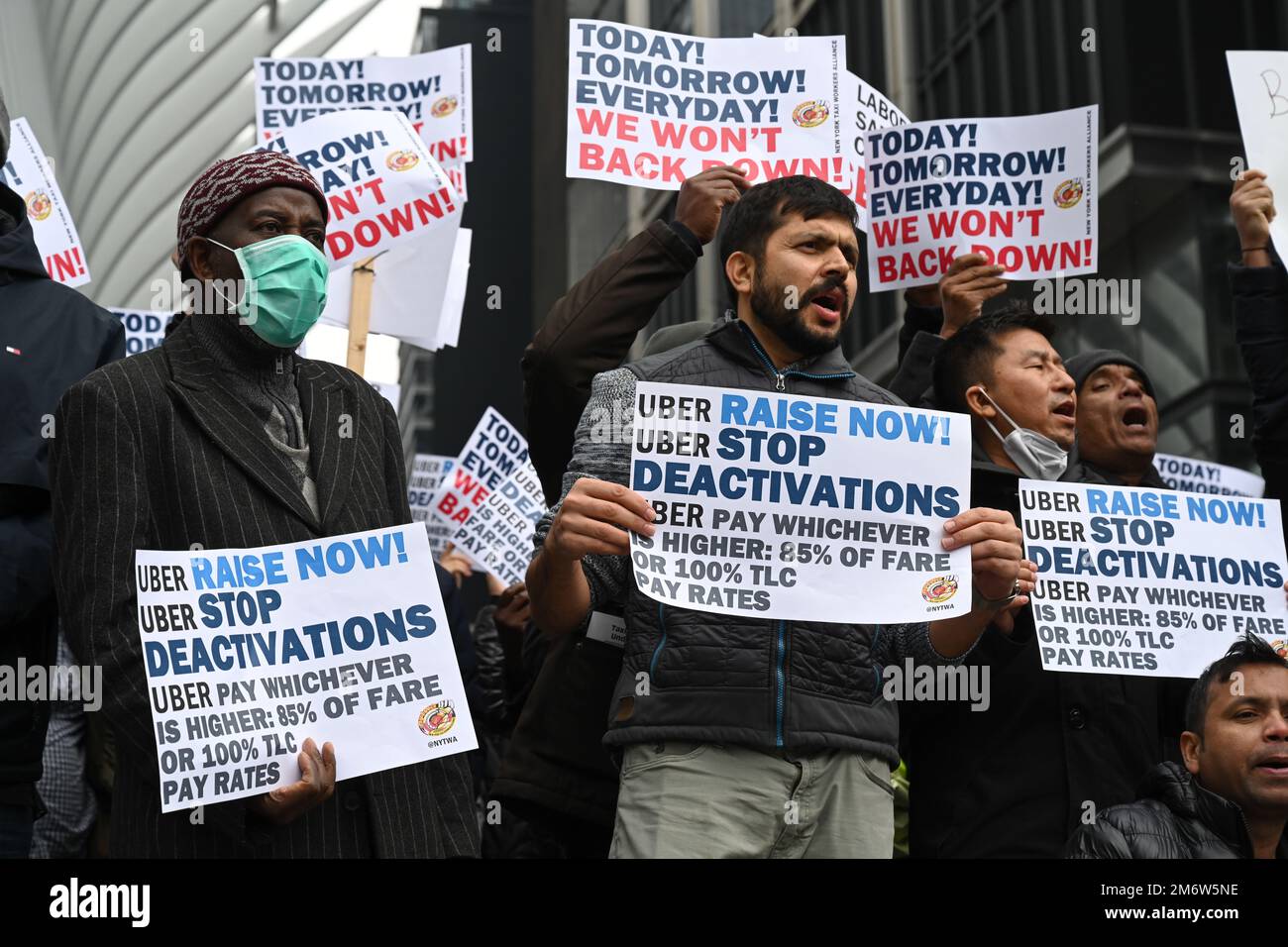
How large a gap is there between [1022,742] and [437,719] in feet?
5.26

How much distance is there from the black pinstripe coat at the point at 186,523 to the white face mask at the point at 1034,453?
1815 millimetres

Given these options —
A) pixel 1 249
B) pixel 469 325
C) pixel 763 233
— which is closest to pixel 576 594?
pixel 763 233


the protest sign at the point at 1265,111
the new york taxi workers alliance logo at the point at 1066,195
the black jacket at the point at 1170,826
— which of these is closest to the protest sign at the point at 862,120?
the new york taxi workers alliance logo at the point at 1066,195

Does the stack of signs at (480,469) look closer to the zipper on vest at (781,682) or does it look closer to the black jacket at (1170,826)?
the black jacket at (1170,826)

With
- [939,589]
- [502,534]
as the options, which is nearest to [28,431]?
[939,589]

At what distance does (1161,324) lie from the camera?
12.4 metres

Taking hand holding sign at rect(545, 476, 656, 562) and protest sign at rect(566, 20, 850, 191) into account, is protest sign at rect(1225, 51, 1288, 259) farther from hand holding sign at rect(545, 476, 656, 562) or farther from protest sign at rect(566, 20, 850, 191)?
hand holding sign at rect(545, 476, 656, 562)

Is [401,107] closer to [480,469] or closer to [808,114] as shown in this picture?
[480,469]

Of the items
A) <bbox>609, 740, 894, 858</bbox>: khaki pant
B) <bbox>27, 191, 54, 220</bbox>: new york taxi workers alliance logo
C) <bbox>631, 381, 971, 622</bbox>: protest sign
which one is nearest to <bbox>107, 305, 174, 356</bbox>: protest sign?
<bbox>27, 191, 54, 220</bbox>: new york taxi workers alliance logo

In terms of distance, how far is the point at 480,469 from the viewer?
8773 mm

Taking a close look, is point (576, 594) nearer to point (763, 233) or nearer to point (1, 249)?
point (763, 233)
